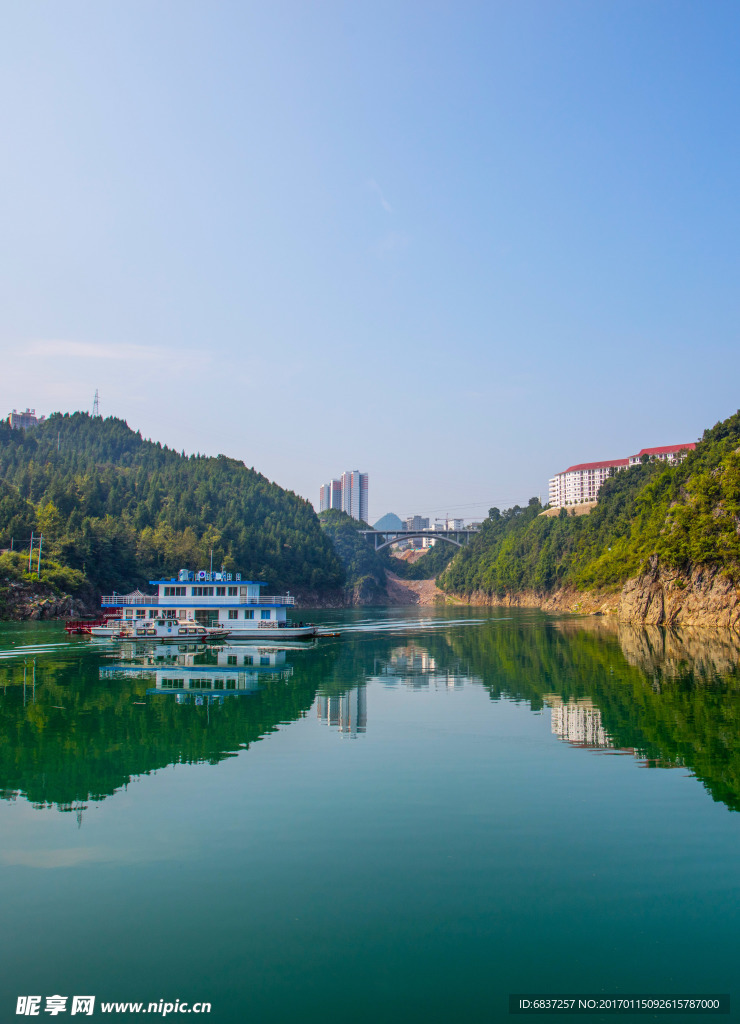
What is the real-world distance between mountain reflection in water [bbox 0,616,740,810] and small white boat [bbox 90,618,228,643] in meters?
2.71

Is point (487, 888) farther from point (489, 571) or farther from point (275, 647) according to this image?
point (489, 571)

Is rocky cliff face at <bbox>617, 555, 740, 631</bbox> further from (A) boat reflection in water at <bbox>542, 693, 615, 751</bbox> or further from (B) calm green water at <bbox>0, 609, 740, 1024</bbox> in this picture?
(A) boat reflection in water at <bbox>542, 693, 615, 751</bbox>

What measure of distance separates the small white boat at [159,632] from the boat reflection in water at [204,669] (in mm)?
1657

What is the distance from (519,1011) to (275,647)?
1745 inches

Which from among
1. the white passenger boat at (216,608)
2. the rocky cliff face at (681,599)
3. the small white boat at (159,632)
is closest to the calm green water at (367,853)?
the small white boat at (159,632)

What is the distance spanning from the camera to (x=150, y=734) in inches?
859

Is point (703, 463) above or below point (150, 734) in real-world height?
above

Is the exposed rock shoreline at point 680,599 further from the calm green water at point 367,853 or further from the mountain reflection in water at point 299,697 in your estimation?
the calm green water at point 367,853

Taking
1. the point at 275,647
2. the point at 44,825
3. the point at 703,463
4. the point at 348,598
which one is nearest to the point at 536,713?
the point at 44,825

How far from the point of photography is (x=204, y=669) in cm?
3859

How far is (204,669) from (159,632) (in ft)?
51.9

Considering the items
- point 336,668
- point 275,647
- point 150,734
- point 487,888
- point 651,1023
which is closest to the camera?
point 651,1023

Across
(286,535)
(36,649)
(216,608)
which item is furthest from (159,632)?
(286,535)

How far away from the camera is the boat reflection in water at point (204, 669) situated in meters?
31.2
